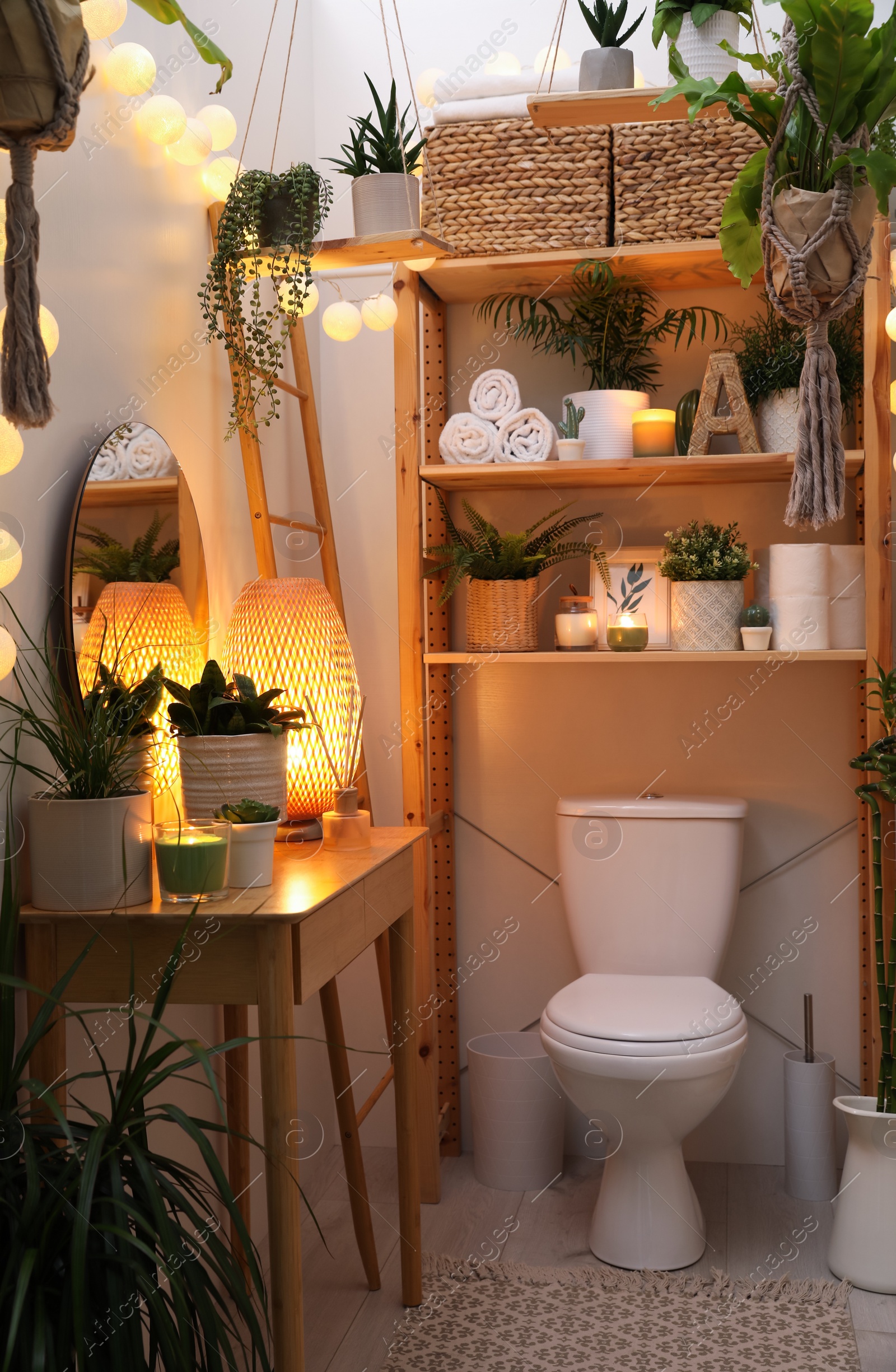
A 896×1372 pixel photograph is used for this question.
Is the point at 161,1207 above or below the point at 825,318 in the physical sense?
below

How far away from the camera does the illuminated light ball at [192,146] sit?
6.65 feet

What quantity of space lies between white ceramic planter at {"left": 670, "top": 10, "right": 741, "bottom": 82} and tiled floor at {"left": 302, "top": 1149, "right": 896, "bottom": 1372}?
2.11m

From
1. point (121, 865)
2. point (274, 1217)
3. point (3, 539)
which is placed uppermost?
point (3, 539)

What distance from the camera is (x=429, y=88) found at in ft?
8.34

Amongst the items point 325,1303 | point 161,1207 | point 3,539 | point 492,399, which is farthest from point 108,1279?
point 492,399

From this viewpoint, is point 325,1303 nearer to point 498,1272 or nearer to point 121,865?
point 498,1272

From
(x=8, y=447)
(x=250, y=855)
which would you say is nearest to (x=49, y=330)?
(x=8, y=447)

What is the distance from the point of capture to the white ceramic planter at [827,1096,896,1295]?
7.13 feet

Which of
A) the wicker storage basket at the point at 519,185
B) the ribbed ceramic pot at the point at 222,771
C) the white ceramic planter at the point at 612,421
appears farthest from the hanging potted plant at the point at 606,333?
the ribbed ceramic pot at the point at 222,771

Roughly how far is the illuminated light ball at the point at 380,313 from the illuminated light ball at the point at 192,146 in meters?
0.55

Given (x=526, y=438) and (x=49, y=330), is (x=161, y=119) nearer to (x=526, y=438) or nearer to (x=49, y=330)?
(x=49, y=330)

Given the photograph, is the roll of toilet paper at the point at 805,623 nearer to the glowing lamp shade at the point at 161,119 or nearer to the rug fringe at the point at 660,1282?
the rug fringe at the point at 660,1282

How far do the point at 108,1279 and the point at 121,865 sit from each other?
0.50m

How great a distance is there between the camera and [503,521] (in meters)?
2.86
